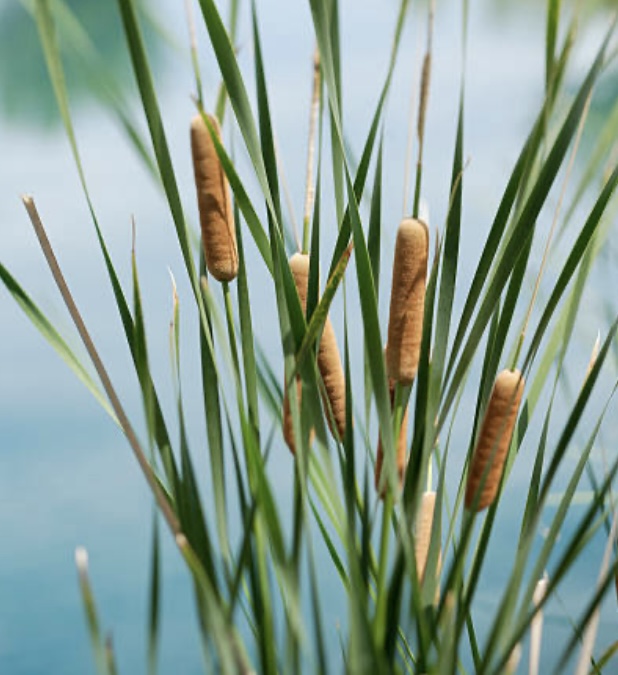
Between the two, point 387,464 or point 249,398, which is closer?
point 387,464

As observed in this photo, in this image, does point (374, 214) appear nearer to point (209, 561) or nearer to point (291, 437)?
point (291, 437)

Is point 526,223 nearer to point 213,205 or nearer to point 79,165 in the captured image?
point 213,205

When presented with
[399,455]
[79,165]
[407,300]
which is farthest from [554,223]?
[79,165]

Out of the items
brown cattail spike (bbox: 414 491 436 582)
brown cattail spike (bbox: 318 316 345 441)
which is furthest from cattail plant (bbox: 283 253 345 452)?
brown cattail spike (bbox: 414 491 436 582)

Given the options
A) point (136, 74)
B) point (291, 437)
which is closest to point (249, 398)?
point (291, 437)

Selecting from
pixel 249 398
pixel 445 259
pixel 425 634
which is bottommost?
pixel 425 634

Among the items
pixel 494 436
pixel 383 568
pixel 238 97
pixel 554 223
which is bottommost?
pixel 383 568

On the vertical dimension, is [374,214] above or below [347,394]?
above
